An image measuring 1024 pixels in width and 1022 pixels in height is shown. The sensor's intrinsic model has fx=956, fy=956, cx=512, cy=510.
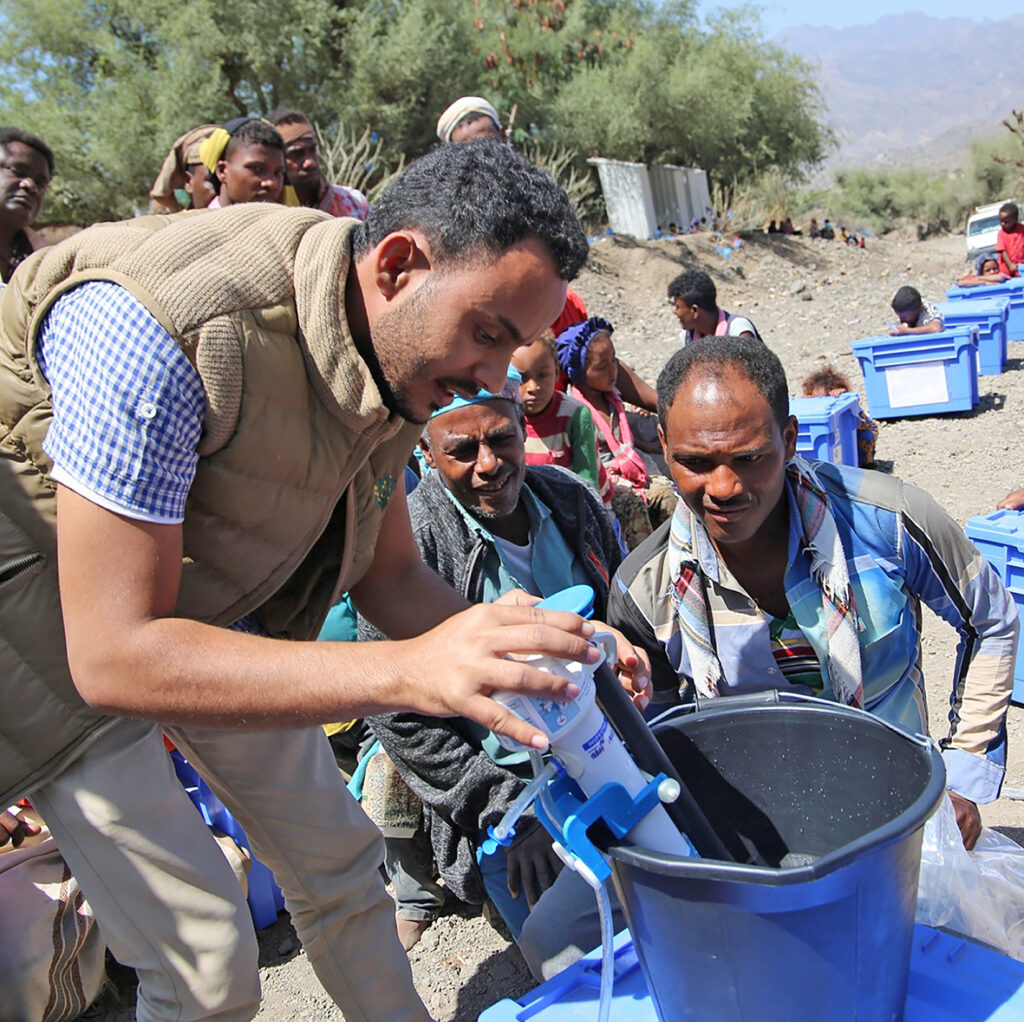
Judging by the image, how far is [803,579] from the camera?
2.03 meters

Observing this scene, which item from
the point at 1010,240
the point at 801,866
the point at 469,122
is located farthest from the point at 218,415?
the point at 1010,240

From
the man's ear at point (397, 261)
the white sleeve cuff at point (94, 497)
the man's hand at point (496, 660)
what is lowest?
the man's hand at point (496, 660)

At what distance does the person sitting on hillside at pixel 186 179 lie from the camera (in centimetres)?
433

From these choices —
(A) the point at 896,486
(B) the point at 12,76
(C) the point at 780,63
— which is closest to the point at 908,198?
(C) the point at 780,63

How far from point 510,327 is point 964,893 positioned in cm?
113

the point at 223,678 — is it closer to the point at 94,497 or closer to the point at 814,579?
the point at 94,497

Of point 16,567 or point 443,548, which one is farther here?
point 443,548

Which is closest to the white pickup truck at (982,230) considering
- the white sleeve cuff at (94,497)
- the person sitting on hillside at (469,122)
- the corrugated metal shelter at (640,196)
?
the corrugated metal shelter at (640,196)

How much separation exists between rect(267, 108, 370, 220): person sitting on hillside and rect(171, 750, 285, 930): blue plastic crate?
2934mm

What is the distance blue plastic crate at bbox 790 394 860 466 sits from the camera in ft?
18.3

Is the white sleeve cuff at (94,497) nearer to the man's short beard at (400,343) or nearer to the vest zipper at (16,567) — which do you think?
the vest zipper at (16,567)

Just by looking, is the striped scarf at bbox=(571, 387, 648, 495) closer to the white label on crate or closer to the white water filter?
the white water filter

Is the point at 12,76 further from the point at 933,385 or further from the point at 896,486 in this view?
the point at 896,486

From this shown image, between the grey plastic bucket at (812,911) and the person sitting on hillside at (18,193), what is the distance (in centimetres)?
358
